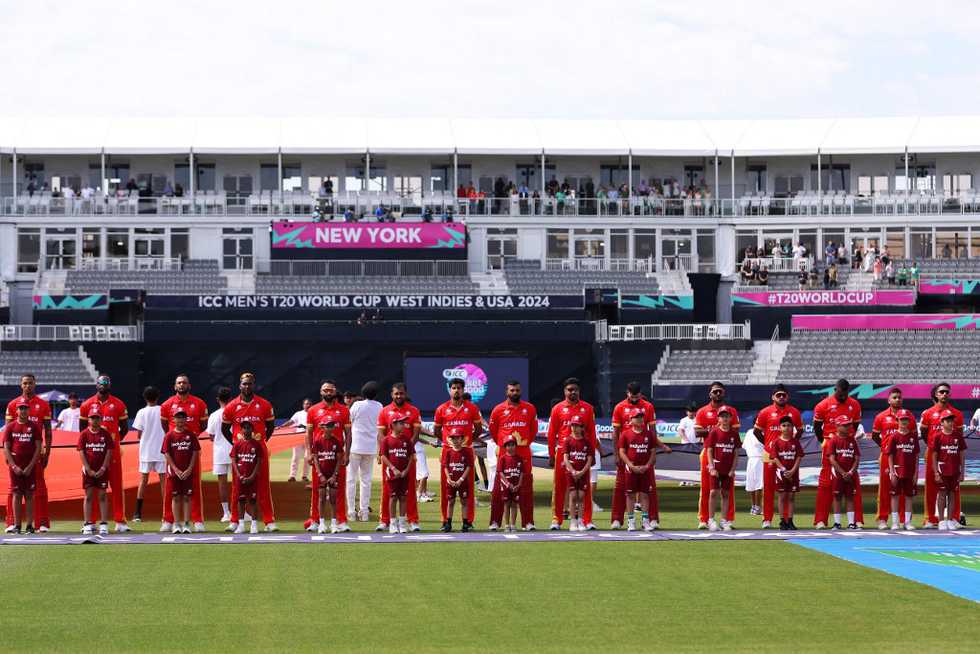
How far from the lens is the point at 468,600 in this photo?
13.4m

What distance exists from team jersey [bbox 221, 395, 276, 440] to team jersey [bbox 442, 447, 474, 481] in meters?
2.42

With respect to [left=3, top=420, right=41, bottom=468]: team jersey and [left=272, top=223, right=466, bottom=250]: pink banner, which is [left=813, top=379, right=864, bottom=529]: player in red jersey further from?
[left=272, top=223, right=466, bottom=250]: pink banner

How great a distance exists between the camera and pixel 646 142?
211 ft

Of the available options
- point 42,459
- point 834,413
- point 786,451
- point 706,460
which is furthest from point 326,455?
point 834,413

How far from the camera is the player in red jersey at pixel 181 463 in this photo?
19.6 metres

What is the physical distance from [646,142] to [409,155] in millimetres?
10148

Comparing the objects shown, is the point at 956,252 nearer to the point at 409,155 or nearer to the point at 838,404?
the point at 409,155

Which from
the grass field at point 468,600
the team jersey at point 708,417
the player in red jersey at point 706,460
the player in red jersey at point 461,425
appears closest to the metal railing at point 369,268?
the team jersey at point 708,417

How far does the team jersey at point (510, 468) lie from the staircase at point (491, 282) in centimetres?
3568

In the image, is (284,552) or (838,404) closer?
(284,552)

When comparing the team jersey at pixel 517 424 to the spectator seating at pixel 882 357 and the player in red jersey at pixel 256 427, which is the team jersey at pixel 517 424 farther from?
the spectator seating at pixel 882 357

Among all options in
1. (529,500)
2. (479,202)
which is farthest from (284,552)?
(479,202)

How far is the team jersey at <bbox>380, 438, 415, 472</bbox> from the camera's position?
19.5m

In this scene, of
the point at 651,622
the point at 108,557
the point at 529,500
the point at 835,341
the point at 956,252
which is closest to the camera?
the point at 651,622
